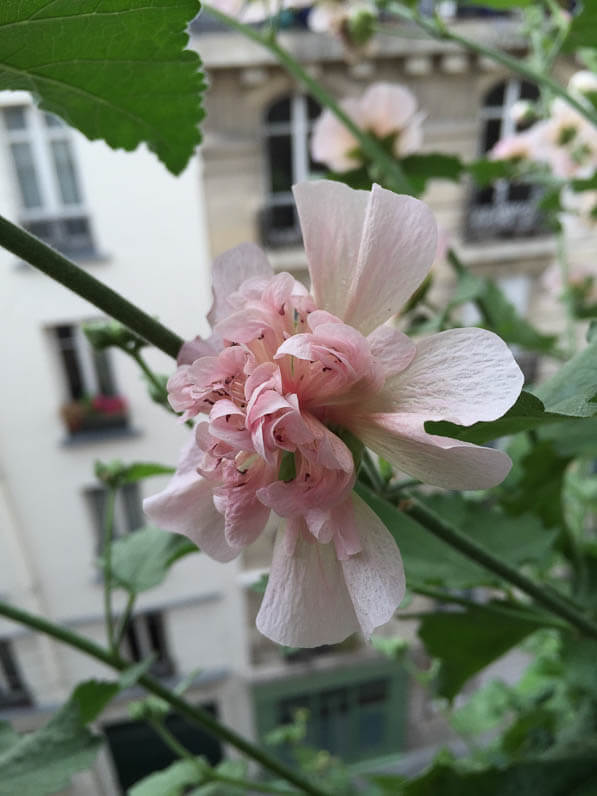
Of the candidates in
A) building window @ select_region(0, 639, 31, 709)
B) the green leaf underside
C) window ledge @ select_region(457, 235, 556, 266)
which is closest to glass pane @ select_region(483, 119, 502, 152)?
window ledge @ select_region(457, 235, 556, 266)

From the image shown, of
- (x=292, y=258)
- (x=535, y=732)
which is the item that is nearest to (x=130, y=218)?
(x=292, y=258)

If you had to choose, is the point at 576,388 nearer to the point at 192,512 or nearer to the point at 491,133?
the point at 192,512

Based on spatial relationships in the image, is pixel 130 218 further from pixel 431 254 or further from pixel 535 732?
pixel 431 254

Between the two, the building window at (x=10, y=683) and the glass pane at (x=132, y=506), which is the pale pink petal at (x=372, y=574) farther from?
the building window at (x=10, y=683)

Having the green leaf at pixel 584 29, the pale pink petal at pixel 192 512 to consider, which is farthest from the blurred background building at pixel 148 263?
the pale pink petal at pixel 192 512

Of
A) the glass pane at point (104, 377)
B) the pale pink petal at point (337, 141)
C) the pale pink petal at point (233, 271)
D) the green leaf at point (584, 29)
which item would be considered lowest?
the glass pane at point (104, 377)

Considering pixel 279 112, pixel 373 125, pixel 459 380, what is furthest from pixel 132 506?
pixel 459 380
